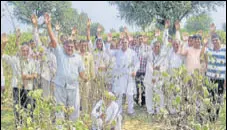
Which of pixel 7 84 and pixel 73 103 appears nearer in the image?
pixel 73 103

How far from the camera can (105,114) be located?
3.45m

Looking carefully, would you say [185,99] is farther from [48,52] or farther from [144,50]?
[144,50]

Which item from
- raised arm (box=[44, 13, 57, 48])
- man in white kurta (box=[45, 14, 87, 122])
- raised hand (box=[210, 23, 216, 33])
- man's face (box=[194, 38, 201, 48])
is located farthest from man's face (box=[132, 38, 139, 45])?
raised arm (box=[44, 13, 57, 48])

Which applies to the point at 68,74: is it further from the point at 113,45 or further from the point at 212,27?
the point at 113,45

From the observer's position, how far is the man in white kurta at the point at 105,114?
124 inches

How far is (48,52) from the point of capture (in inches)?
203

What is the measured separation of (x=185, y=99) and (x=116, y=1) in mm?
28464

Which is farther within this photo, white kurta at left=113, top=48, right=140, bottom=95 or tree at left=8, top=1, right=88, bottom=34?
white kurta at left=113, top=48, right=140, bottom=95

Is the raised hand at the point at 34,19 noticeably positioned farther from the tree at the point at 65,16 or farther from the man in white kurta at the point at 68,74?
the man in white kurta at the point at 68,74

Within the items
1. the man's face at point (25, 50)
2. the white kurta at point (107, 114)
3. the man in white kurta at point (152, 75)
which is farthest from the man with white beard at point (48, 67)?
the man in white kurta at point (152, 75)

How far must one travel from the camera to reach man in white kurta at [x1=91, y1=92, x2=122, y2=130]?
10.3 ft

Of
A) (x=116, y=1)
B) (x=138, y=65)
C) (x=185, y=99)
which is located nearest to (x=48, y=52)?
(x=185, y=99)

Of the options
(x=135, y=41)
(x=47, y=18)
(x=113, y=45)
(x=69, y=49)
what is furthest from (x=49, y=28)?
(x=135, y=41)

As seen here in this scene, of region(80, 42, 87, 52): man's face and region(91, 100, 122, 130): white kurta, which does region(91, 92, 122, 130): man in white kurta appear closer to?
region(91, 100, 122, 130): white kurta
